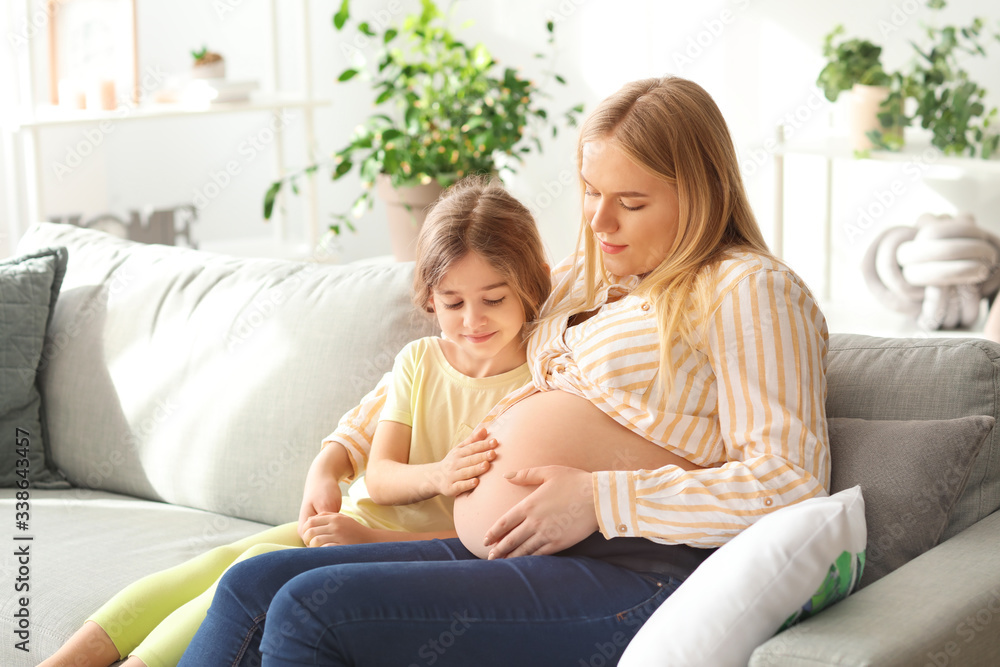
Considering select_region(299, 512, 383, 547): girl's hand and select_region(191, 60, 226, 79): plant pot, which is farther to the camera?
select_region(191, 60, 226, 79): plant pot

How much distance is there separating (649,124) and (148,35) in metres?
2.97

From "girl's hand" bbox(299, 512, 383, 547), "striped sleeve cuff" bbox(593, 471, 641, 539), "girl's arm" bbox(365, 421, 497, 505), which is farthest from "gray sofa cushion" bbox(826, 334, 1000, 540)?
"girl's hand" bbox(299, 512, 383, 547)

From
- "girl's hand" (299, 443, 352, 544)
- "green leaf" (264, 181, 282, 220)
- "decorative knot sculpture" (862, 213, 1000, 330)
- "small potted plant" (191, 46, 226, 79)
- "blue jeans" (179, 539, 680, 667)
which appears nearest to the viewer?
"blue jeans" (179, 539, 680, 667)

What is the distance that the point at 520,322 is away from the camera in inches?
56.4

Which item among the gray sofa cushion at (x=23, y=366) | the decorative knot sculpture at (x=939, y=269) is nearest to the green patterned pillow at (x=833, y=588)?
the gray sofa cushion at (x=23, y=366)

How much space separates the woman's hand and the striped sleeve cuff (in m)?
0.01

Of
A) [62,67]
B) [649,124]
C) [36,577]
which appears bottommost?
[36,577]

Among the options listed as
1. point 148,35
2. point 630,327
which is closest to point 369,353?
point 630,327

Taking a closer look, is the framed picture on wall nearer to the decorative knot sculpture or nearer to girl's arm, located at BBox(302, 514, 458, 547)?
girl's arm, located at BBox(302, 514, 458, 547)

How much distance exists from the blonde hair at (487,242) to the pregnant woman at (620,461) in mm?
117

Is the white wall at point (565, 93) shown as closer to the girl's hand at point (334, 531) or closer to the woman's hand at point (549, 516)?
the girl's hand at point (334, 531)

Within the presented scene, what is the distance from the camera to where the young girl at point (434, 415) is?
134 cm

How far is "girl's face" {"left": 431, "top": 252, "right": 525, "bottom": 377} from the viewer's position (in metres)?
1.38

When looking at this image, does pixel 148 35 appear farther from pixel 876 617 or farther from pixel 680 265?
pixel 876 617
